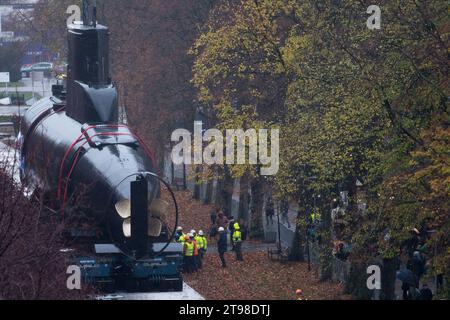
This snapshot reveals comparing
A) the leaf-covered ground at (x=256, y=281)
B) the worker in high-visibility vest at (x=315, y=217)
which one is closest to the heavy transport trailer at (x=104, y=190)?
the leaf-covered ground at (x=256, y=281)

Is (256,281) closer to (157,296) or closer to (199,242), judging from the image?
(199,242)

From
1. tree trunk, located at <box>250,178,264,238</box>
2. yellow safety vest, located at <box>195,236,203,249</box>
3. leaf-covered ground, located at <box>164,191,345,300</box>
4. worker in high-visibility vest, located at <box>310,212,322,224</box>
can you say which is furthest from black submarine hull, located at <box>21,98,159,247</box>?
tree trunk, located at <box>250,178,264,238</box>

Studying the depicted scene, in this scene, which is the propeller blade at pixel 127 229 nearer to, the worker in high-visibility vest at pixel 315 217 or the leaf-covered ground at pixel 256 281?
the leaf-covered ground at pixel 256 281

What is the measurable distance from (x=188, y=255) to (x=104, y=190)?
8621mm

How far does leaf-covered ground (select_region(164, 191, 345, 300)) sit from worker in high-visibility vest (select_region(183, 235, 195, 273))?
0.30 metres

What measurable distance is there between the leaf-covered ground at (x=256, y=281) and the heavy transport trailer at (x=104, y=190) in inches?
136

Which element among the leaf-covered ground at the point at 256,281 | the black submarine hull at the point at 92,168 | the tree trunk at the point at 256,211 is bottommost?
the leaf-covered ground at the point at 256,281

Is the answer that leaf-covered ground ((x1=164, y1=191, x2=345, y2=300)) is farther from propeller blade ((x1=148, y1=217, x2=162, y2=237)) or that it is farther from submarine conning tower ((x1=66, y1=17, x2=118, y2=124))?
submarine conning tower ((x1=66, y1=17, x2=118, y2=124))

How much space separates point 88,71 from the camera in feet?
95.9

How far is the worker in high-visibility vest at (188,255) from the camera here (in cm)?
3253

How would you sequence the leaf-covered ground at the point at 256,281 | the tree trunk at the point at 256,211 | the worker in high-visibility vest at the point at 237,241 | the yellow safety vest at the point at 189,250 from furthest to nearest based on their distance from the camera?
1. the tree trunk at the point at 256,211
2. the worker in high-visibility vest at the point at 237,241
3. the yellow safety vest at the point at 189,250
4. the leaf-covered ground at the point at 256,281

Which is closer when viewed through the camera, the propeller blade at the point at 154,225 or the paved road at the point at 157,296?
the paved road at the point at 157,296

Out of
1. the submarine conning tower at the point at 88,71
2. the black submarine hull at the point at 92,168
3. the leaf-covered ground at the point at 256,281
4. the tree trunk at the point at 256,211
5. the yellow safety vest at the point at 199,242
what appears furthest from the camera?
the tree trunk at the point at 256,211

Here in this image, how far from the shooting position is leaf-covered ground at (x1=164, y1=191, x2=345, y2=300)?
29.1 meters
